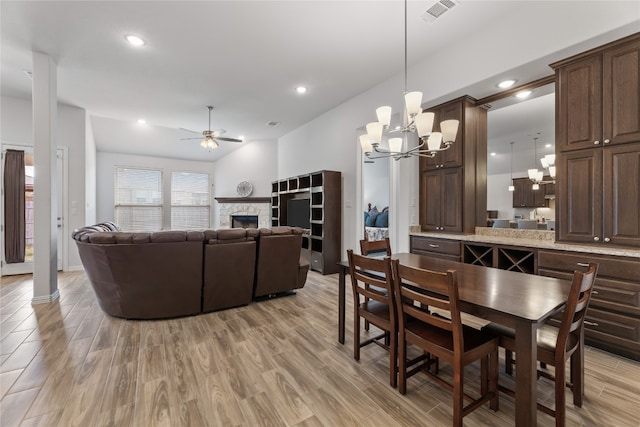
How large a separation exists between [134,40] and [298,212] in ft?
12.4

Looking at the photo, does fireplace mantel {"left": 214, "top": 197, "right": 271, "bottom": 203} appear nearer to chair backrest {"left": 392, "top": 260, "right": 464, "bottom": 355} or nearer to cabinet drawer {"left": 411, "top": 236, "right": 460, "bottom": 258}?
cabinet drawer {"left": 411, "top": 236, "right": 460, "bottom": 258}

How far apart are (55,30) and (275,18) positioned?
2417mm

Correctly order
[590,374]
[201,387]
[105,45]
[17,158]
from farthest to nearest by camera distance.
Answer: [17,158] < [105,45] < [590,374] < [201,387]

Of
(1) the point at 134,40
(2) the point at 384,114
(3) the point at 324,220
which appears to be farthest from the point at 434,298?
(1) the point at 134,40

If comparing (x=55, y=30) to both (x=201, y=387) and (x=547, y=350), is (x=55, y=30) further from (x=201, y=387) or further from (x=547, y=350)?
(x=547, y=350)

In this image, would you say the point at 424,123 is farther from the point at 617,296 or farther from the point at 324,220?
the point at 324,220

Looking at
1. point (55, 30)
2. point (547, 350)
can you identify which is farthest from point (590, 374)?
point (55, 30)

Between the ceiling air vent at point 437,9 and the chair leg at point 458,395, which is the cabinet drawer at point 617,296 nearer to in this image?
the chair leg at point 458,395

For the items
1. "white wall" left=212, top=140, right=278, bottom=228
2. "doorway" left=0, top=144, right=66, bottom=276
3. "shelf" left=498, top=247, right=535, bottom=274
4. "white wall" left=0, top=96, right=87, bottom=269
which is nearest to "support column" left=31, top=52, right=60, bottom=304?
"doorway" left=0, top=144, right=66, bottom=276

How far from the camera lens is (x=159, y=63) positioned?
3672 millimetres

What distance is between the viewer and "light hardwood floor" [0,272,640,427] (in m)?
1.63

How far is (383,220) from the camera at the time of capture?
7125mm

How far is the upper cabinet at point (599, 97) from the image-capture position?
2.25 m

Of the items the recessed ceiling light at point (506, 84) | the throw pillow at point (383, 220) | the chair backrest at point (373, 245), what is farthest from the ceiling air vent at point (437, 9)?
the throw pillow at point (383, 220)
